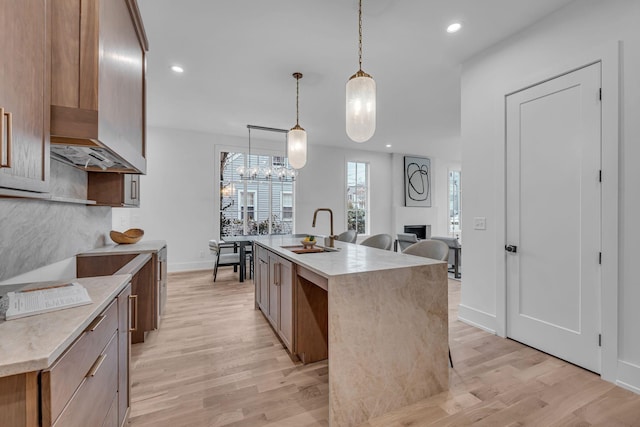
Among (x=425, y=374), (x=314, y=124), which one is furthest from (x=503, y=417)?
(x=314, y=124)

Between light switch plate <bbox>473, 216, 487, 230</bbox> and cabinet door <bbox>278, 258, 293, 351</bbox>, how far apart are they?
6.55 ft

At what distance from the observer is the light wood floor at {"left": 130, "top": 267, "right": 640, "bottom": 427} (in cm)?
164

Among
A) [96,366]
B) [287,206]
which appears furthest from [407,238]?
[96,366]

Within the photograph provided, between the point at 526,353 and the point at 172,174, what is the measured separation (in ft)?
19.5

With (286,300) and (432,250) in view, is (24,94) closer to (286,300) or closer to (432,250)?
(286,300)

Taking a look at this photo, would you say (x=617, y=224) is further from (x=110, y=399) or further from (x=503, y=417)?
(x=110, y=399)

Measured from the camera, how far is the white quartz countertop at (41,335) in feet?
2.29

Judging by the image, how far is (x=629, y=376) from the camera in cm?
189

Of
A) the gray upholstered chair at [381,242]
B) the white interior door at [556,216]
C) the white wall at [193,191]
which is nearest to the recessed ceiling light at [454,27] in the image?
the white interior door at [556,216]

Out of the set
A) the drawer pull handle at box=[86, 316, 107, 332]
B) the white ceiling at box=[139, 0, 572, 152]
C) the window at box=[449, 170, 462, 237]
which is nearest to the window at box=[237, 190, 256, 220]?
the white ceiling at box=[139, 0, 572, 152]

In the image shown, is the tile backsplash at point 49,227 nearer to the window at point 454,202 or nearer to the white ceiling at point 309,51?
the white ceiling at point 309,51

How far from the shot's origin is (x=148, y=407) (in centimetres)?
174

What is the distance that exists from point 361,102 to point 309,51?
122 cm

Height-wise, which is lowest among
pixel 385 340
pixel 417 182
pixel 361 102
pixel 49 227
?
pixel 385 340
